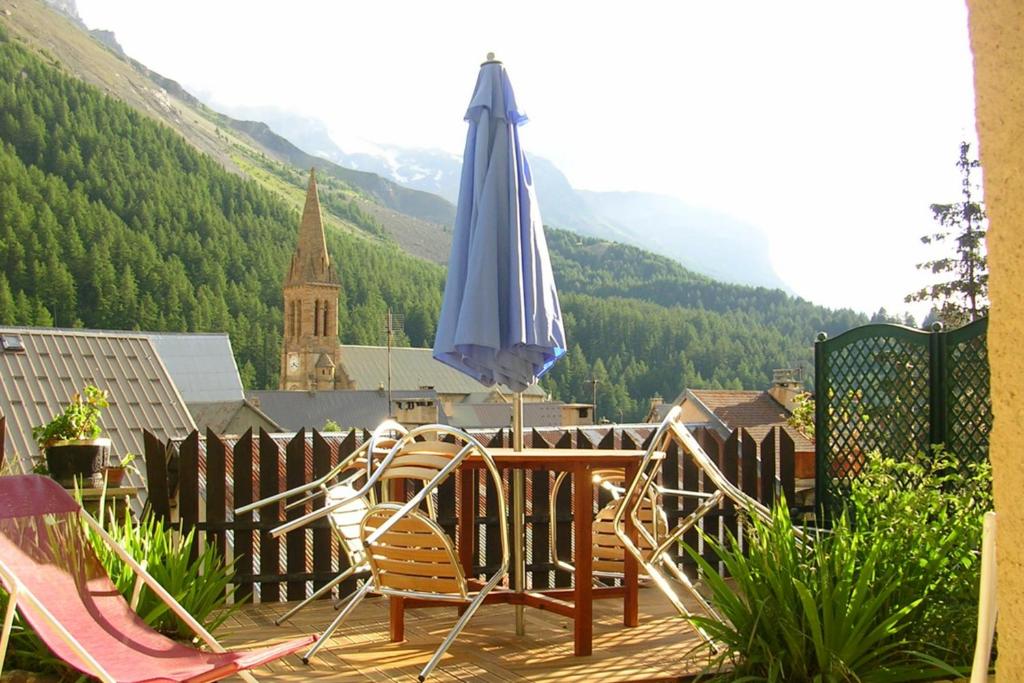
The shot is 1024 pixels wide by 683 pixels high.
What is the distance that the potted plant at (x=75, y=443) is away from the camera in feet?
17.3

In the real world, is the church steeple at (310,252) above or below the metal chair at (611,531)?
above

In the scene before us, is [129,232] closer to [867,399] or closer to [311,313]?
[311,313]

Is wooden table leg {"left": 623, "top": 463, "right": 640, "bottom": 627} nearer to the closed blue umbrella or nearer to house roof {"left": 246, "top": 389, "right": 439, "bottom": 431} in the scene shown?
the closed blue umbrella

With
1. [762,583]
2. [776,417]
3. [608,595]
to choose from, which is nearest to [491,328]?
[608,595]

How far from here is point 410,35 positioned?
153125 millimetres

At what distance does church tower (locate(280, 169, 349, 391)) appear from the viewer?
9350cm

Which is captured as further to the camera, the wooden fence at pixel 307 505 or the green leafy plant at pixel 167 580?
the wooden fence at pixel 307 505

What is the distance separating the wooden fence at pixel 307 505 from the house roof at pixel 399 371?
8769 cm

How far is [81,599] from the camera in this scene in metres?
3.21

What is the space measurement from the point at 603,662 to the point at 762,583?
2.75 ft

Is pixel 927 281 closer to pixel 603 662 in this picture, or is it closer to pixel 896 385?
pixel 896 385

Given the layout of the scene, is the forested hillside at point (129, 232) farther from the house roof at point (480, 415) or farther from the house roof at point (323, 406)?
the house roof at point (323, 406)

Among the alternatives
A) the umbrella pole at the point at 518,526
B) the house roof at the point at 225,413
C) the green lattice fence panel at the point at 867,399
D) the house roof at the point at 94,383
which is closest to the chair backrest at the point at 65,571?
the umbrella pole at the point at 518,526

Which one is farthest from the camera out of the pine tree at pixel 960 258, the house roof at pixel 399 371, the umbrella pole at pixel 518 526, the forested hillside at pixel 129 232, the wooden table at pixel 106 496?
the house roof at pixel 399 371
